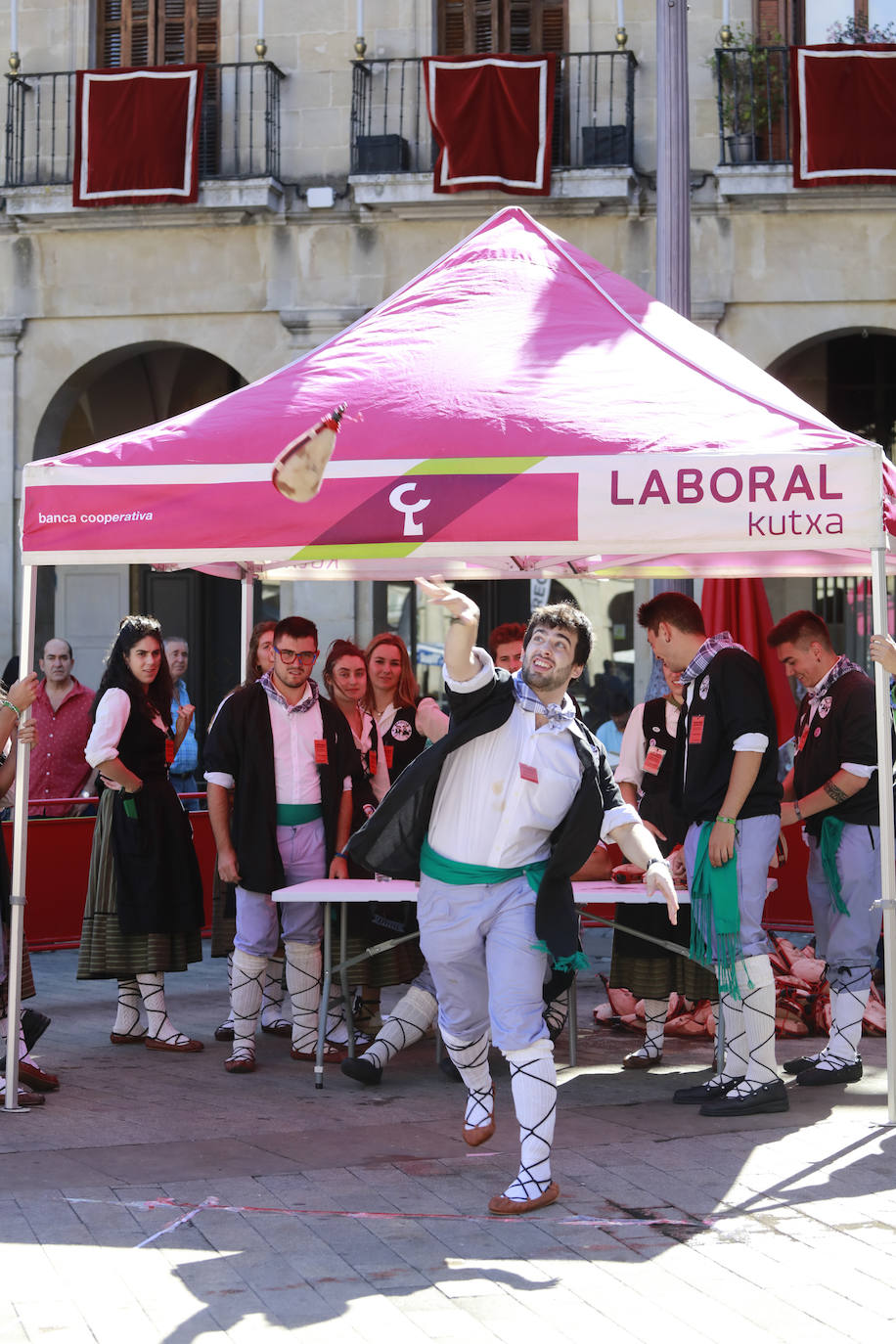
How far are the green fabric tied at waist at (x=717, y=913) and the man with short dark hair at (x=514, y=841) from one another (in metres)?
1.23

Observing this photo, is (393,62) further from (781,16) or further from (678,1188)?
(678,1188)

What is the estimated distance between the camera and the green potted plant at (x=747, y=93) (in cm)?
1599

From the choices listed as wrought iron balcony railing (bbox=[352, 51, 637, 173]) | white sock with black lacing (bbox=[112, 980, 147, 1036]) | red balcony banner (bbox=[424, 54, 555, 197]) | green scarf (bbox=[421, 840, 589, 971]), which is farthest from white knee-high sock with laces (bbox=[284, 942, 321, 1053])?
wrought iron balcony railing (bbox=[352, 51, 637, 173])

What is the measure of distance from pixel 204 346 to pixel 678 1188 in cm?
1267

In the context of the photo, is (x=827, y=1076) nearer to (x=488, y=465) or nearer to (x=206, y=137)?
(x=488, y=465)

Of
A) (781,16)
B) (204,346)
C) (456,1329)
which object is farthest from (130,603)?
(456,1329)

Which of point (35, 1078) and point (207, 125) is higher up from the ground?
point (207, 125)

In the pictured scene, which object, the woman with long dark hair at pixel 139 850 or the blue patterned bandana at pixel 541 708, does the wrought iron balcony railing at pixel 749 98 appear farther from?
the blue patterned bandana at pixel 541 708

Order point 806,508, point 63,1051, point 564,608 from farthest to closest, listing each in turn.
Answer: point 63,1051, point 806,508, point 564,608

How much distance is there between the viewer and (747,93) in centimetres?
1606

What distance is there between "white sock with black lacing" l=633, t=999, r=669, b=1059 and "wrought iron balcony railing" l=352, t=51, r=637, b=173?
10107 millimetres

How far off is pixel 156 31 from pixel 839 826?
1277cm

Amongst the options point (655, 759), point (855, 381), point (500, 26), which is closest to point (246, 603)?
point (655, 759)

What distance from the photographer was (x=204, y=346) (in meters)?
17.1
